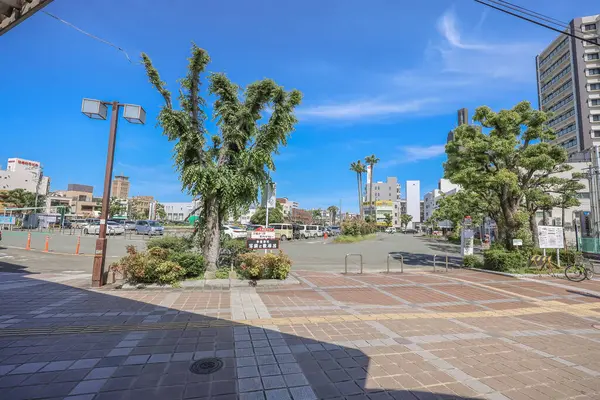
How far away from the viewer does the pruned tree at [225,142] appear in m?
9.25

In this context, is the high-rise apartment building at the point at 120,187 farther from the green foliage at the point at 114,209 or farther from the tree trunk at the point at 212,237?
the tree trunk at the point at 212,237

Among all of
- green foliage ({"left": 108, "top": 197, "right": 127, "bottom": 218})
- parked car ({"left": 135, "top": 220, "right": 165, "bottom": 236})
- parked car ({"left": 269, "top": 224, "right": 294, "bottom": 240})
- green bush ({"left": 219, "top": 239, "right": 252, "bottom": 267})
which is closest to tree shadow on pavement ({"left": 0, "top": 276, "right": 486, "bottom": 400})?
green bush ({"left": 219, "top": 239, "right": 252, "bottom": 267})

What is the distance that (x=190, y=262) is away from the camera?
28.7ft

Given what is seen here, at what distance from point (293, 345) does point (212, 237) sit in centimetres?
619

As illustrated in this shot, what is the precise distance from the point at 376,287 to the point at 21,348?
818 cm

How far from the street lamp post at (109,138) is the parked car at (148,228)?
26.2 meters

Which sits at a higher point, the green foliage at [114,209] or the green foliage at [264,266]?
the green foliage at [114,209]

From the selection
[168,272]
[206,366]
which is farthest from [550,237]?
[168,272]

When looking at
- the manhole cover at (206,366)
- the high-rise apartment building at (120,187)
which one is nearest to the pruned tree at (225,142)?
the manhole cover at (206,366)

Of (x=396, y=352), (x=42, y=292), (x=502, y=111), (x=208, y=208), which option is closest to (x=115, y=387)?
(x=396, y=352)

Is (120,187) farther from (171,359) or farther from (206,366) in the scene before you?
(206,366)

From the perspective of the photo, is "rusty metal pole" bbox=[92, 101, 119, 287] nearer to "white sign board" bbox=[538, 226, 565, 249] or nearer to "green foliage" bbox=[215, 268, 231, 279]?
"green foliage" bbox=[215, 268, 231, 279]

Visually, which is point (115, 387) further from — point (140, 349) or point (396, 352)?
point (396, 352)

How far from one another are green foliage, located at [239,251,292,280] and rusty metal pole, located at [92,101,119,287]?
3.98 metres
